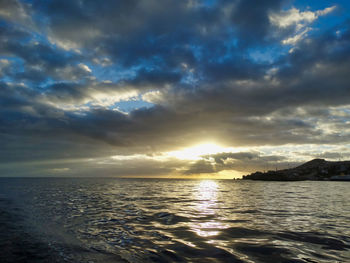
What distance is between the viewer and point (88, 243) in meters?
12.4

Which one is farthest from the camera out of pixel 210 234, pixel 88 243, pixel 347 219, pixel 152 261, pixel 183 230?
pixel 347 219

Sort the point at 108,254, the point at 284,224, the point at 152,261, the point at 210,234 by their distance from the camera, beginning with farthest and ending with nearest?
the point at 284,224 < the point at 210,234 < the point at 108,254 < the point at 152,261

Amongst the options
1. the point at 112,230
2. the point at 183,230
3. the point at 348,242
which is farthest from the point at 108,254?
the point at 348,242

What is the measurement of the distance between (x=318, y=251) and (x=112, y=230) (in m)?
12.9

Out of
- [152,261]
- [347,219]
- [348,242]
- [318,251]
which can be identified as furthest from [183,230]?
[347,219]

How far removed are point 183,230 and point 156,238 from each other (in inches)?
112

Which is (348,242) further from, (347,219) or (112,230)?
(112,230)

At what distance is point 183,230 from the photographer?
1577 centimetres

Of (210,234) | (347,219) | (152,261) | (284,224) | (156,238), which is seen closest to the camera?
(152,261)

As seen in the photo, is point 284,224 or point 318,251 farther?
point 284,224

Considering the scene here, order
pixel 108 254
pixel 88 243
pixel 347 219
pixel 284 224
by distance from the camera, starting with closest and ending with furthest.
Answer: pixel 108 254
pixel 88 243
pixel 284 224
pixel 347 219

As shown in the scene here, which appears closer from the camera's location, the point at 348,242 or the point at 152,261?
the point at 152,261

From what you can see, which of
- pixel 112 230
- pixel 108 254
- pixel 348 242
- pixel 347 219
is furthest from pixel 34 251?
pixel 347 219

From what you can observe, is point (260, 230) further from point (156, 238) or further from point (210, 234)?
point (156, 238)
